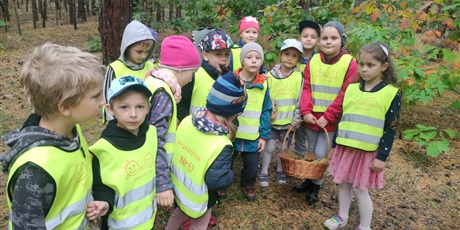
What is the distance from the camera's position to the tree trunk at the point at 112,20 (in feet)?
16.4

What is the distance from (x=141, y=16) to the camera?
26.6ft

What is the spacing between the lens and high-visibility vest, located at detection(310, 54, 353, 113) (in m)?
3.42

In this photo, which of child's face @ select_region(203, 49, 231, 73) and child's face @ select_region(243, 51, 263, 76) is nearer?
child's face @ select_region(203, 49, 231, 73)

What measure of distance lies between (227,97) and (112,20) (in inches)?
143

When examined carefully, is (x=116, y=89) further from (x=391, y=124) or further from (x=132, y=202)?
(x=391, y=124)

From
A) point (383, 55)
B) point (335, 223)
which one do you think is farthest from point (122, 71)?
point (335, 223)

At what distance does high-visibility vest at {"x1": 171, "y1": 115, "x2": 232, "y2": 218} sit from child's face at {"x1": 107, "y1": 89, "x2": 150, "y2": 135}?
514mm

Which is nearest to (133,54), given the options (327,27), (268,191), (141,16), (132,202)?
(132,202)

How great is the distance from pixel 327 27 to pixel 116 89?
2.42 meters

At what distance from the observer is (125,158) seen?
6.20ft

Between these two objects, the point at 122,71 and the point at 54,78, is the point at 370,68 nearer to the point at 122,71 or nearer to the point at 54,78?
the point at 122,71

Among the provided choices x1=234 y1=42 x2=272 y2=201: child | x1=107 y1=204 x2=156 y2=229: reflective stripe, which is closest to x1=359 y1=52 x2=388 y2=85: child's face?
x1=234 y1=42 x2=272 y2=201: child

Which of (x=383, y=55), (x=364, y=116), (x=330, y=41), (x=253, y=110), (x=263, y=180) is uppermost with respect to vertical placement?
(x=330, y=41)

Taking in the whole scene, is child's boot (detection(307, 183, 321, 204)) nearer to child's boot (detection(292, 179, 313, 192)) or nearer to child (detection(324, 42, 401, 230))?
child's boot (detection(292, 179, 313, 192))
